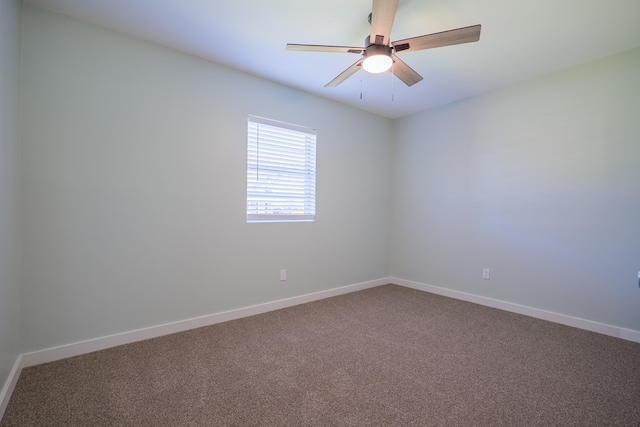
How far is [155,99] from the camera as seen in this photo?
2428mm

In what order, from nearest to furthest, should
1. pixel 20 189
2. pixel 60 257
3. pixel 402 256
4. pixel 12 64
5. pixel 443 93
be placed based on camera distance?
pixel 12 64
pixel 20 189
pixel 60 257
pixel 443 93
pixel 402 256

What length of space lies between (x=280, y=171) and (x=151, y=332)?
75.2 inches

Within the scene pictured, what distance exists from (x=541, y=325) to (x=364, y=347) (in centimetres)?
183

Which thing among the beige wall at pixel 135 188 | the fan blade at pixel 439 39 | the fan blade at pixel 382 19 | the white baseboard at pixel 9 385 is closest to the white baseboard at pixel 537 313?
the beige wall at pixel 135 188

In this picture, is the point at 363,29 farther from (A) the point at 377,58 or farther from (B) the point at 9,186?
(B) the point at 9,186

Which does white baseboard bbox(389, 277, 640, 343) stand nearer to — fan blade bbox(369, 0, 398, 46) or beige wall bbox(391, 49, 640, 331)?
beige wall bbox(391, 49, 640, 331)

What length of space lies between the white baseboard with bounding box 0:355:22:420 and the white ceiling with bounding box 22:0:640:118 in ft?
7.73

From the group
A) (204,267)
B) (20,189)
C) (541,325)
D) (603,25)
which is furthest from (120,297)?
(603,25)

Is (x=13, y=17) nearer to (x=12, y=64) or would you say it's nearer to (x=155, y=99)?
(x=12, y=64)

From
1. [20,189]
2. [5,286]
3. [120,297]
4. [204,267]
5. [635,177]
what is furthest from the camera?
[204,267]

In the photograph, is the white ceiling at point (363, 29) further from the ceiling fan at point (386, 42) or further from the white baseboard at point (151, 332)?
the white baseboard at point (151, 332)

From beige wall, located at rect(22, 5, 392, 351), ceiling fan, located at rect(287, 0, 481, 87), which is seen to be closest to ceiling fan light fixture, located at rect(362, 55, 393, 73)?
ceiling fan, located at rect(287, 0, 481, 87)

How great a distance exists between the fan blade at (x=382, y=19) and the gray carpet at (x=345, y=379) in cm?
210

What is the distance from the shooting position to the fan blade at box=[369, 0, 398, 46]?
147cm
